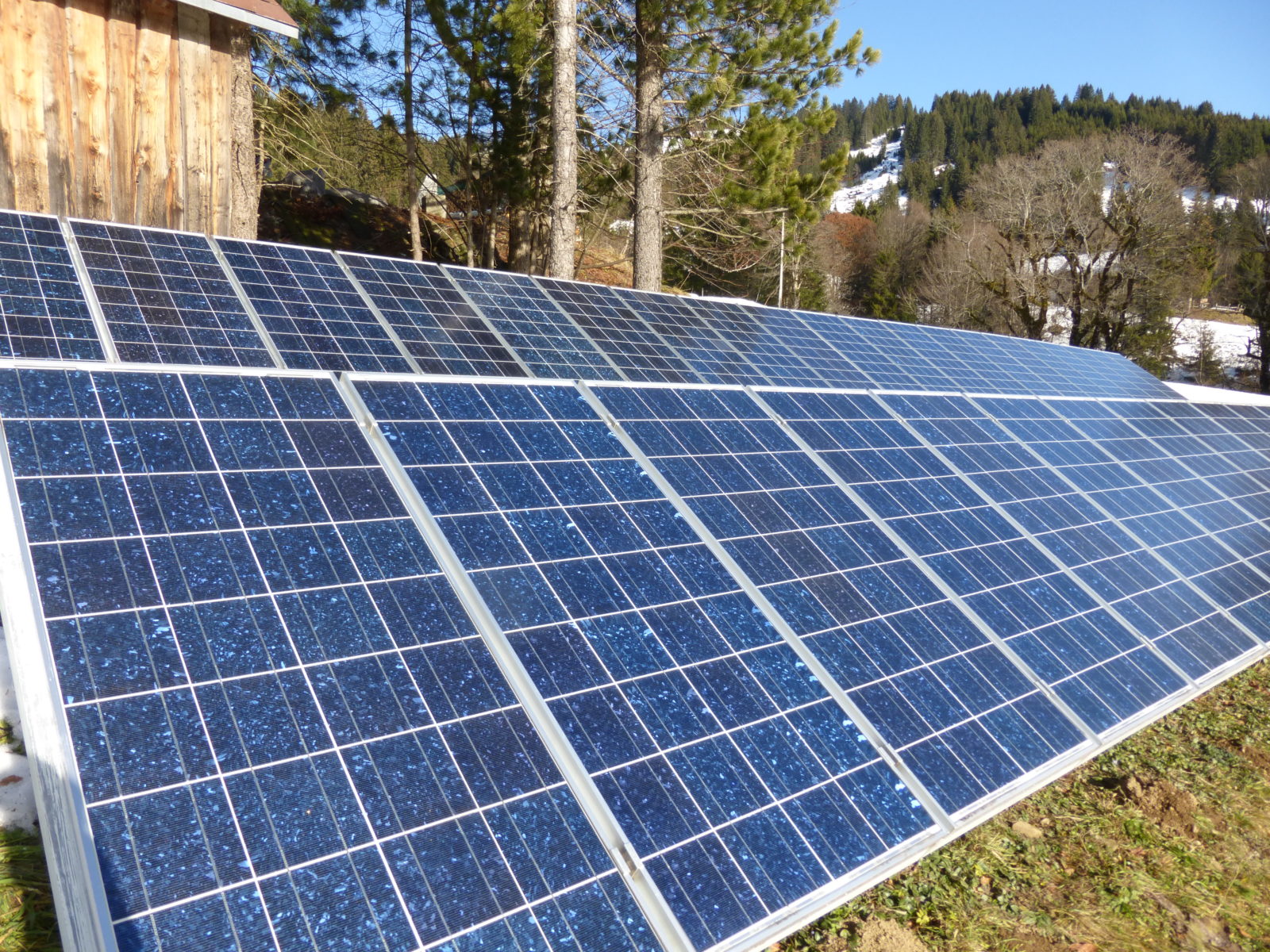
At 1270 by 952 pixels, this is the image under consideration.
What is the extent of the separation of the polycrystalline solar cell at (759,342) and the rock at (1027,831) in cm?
488

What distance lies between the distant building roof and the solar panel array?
3.93m

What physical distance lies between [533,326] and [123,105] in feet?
18.0

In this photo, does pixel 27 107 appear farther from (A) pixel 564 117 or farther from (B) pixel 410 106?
(B) pixel 410 106

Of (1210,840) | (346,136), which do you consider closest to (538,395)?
(1210,840)

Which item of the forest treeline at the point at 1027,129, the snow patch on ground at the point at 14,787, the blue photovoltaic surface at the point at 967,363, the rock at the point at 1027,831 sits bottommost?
the rock at the point at 1027,831

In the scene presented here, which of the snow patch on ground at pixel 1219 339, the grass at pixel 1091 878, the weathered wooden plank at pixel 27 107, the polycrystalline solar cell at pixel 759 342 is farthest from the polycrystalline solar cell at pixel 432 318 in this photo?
the snow patch on ground at pixel 1219 339

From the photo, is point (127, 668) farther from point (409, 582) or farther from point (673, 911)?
point (673, 911)

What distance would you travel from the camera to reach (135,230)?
819 centimetres

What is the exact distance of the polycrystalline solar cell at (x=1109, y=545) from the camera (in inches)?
278

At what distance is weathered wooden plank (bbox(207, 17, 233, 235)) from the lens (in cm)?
1092

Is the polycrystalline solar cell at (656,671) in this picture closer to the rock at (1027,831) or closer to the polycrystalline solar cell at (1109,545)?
the rock at (1027,831)

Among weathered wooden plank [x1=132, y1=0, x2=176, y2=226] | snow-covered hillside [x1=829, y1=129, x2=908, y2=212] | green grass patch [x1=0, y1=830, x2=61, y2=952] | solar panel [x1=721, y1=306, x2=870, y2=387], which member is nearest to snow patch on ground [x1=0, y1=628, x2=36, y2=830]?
green grass patch [x1=0, y1=830, x2=61, y2=952]

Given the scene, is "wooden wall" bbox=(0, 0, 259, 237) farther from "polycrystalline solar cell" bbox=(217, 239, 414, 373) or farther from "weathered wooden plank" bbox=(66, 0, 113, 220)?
"polycrystalline solar cell" bbox=(217, 239, 414, 373)

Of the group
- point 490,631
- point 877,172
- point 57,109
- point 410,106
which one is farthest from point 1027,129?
point 490,631
